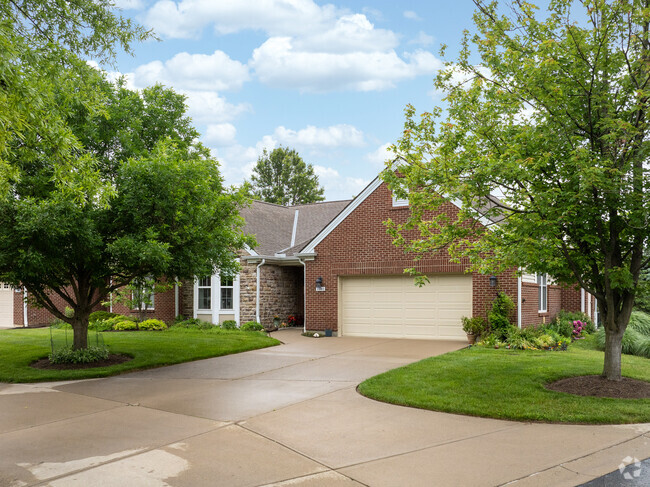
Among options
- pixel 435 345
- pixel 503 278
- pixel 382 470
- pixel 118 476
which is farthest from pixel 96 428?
pixel 503 278

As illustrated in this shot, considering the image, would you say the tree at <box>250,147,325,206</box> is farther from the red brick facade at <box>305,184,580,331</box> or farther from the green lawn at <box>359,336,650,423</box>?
the green lawn at <box>359,336,650,423</box>

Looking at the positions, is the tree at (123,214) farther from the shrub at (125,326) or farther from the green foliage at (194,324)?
the shrub at (125,326)

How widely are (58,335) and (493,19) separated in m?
16.5

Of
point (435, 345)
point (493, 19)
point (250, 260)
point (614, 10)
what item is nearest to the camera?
point (614, 10)

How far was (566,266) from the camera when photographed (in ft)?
30.9

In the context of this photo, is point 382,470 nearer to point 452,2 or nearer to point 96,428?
point 96,428

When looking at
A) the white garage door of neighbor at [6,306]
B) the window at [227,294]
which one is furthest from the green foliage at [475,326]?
the white garage door of neighbor at [6,306]

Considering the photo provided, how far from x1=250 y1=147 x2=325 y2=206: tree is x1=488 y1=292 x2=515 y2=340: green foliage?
3763cm

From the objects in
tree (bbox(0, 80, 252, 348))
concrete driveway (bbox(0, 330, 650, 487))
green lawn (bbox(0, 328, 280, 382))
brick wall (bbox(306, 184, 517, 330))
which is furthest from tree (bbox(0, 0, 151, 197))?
brick wall (bbox(306, 184, 517, 330))

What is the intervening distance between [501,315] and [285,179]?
39.0 m

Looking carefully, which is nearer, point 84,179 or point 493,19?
point 84,179

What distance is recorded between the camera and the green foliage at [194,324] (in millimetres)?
20016

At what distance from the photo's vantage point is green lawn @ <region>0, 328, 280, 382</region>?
37.6ft

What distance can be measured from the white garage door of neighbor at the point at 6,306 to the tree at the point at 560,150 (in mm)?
23162
